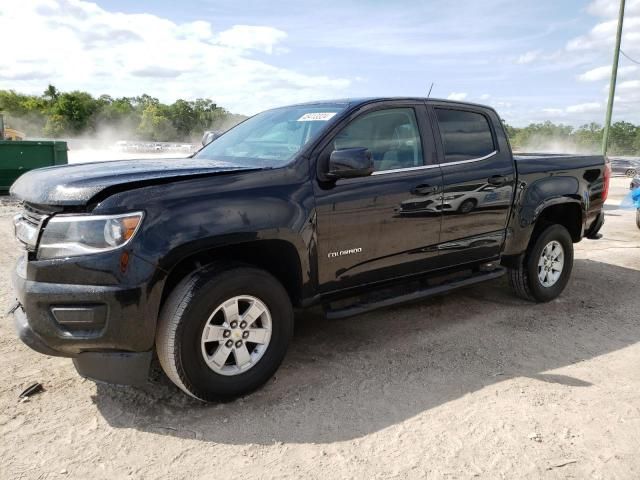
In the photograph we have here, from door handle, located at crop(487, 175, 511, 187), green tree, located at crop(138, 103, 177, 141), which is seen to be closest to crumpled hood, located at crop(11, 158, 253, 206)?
door handle, located at crop(487, 175, 511, 187)

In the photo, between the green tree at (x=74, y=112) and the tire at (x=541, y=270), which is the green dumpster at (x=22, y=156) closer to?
the tire at (x=541, y=270)

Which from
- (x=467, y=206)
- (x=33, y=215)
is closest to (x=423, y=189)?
(x=467, y=206)

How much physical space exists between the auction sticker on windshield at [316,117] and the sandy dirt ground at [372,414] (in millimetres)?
1694

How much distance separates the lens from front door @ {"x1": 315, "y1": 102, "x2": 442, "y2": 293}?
347cm

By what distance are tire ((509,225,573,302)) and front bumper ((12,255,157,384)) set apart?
3599 millimetres

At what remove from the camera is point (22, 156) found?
541 inches

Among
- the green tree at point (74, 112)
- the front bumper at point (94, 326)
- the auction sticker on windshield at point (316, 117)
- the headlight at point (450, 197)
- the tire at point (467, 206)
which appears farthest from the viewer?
the green tree at point (74, 112)

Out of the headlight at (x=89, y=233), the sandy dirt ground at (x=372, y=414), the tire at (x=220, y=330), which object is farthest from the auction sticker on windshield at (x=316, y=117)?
the sandy dirt ground at (x=372, y=414)

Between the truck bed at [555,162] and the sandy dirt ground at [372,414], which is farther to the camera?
the truck bed at [555,162]

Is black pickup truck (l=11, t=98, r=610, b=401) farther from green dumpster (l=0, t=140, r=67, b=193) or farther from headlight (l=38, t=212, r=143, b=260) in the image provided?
green dumpster (l=0, t=140, r=67, b=193)

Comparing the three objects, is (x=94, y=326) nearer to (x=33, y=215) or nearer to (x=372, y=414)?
(x=33, y=215)

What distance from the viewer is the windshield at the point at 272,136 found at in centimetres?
363

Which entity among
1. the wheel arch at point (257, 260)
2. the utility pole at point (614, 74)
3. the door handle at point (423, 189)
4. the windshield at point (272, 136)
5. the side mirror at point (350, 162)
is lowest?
the wheel arch at point (257, 260)

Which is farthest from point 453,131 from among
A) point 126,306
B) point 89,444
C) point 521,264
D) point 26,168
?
point 26,168
